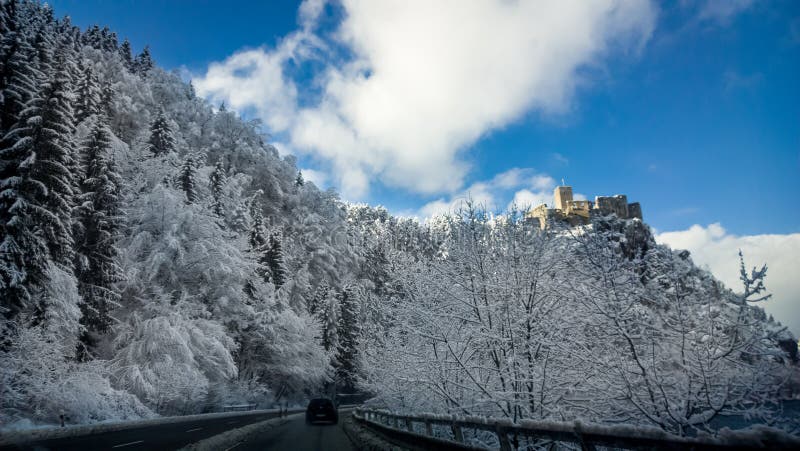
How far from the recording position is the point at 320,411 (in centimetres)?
2486

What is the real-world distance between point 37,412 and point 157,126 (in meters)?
30.5

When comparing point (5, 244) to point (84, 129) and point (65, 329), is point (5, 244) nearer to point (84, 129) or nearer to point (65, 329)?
point (65, 329)

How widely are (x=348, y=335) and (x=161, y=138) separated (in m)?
34.6

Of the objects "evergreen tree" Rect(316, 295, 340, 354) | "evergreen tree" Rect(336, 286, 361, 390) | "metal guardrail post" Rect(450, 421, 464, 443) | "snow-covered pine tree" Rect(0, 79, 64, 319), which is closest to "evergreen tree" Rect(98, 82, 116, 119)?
"snow-covered pine tree" Rect(0, 79, 64, 319)

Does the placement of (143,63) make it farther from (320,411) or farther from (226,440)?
(226,440)

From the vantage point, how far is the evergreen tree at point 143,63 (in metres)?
67.1

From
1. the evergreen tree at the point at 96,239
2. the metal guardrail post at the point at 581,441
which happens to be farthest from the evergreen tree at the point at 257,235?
the metal guardrail post at the point at 581,441

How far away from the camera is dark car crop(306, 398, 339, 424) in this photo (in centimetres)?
2470

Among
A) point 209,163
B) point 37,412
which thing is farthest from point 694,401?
point 209,163

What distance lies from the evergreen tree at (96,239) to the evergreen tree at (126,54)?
4780 centimetres

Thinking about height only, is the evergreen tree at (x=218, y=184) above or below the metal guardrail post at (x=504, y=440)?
above

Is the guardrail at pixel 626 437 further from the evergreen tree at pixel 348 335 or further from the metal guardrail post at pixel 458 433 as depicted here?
the evergreen tree at pixel 348 335

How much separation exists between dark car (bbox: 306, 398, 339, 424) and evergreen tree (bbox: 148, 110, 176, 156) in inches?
1087

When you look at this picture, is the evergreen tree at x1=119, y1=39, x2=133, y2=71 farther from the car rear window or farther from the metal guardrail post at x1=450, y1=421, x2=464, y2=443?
the metal guardrail post at x1=450, y1=421, x2=464, y2=443
